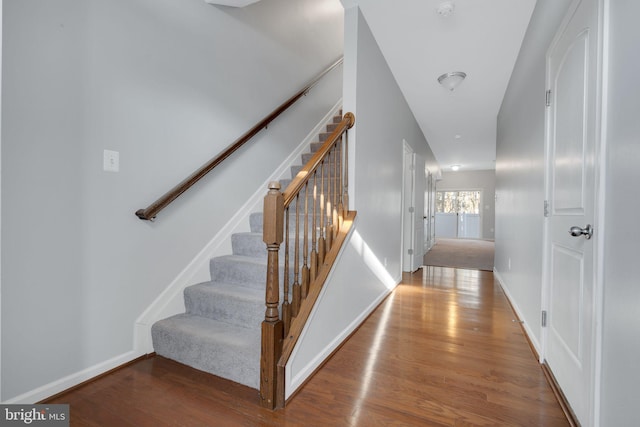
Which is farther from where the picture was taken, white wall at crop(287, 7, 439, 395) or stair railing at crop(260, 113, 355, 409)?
white wall at crop(287, 7, 439, 395)

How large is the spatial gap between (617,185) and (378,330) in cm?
185

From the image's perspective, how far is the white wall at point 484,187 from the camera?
10992 mm

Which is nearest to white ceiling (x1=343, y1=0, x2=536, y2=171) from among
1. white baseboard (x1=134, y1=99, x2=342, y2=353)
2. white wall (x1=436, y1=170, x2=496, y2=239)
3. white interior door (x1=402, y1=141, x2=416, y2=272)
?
white interior door (x1=402, y1=141, x2=416, y2=272)

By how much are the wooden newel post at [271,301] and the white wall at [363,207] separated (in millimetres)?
130

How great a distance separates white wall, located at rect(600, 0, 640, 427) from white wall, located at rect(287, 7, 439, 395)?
1293 millimetres

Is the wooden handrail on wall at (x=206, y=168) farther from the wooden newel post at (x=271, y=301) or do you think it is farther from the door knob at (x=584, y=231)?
the door knob at (x=584, y=231)

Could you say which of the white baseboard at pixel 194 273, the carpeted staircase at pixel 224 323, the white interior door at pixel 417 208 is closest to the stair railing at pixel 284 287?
the carpeted staircase at pixel 224 323

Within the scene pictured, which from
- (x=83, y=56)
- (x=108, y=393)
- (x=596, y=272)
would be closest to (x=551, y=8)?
(x=596, y=272)

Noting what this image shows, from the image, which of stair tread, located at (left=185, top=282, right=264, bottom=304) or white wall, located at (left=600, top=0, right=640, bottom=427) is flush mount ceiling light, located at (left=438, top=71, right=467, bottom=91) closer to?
white wall, located at (left=600, top=0, right=640, bottom=427)

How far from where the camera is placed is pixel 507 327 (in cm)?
255

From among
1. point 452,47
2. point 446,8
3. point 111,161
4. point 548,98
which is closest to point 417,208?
point 452,47

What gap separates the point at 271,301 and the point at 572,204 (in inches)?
62.4

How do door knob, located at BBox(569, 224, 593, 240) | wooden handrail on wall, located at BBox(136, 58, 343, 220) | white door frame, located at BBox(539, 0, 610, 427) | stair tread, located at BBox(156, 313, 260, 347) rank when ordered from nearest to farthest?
white door frame, located at BBox(539, 0, 610, 427) < door knob, located at BBox(569, 224, 593, 240) < stair tread, located at BBox(156, 313, 260, 347) < wooden handrail on wall, located at BBox(136, 58, 343, 220)

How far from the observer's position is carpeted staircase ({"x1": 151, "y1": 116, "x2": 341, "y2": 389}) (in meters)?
1.66
